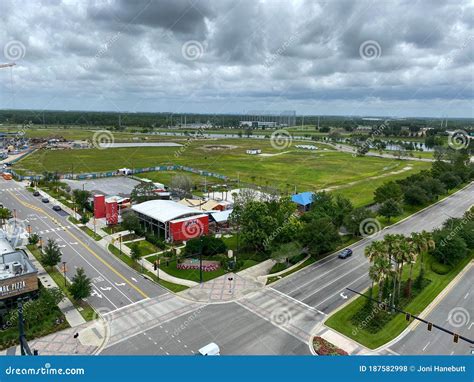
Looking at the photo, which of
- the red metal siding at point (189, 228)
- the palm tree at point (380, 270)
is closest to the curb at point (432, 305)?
the palm tree at point (380, 270)

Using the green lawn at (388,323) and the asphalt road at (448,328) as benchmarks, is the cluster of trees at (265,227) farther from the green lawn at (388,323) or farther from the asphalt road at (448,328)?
the asphalt road at (448,328)

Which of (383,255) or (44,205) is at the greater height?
(383,255)

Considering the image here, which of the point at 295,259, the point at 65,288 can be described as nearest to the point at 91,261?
the point at 65,288

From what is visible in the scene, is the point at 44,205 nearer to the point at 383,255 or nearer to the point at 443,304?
the point at 383,255

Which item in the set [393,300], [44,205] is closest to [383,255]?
[393,300]

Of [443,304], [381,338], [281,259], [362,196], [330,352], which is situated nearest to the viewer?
[330,352]
